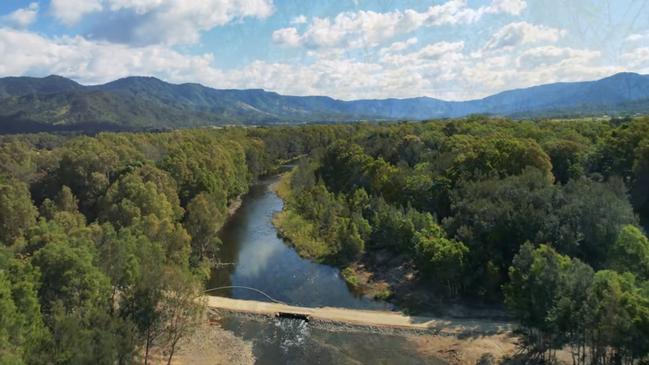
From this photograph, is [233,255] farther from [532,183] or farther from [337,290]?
[532,183]

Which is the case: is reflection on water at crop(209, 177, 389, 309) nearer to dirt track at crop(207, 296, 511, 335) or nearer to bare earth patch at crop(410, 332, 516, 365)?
dirt track at crop(207, 296, 511, 335)

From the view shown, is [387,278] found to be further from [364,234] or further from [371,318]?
[371,318]

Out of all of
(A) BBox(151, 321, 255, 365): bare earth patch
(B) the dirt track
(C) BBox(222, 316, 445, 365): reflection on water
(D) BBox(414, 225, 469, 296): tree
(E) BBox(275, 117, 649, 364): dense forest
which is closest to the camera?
(E) BBox(275, 117, 649, 364): dense forest

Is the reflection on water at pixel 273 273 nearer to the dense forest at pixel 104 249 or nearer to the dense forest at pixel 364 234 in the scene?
the dense forest at pixel 364 234

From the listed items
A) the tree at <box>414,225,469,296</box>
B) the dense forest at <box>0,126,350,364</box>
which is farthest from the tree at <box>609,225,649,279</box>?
the dense forest at <box>0,126,350,364</box>

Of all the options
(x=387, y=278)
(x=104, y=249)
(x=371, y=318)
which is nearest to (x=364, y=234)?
(x=387, y=278)

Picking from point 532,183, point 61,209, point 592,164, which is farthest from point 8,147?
point 592,164
